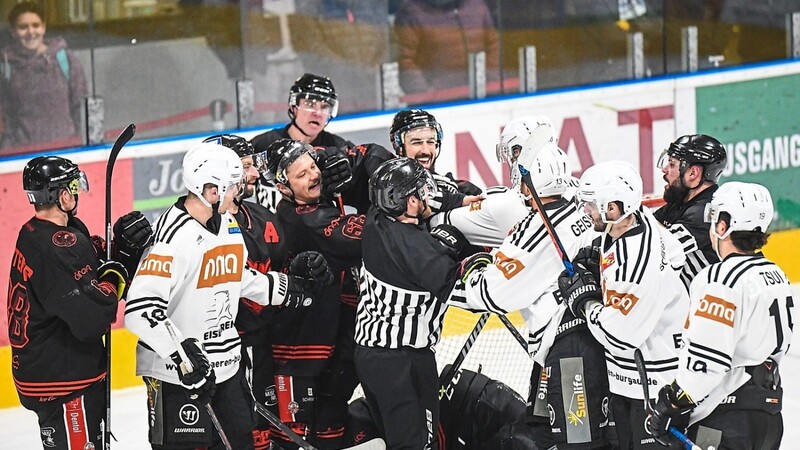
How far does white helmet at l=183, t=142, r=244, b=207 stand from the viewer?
4.62 meters

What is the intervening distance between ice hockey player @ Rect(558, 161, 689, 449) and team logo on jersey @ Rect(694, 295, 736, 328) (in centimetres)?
24

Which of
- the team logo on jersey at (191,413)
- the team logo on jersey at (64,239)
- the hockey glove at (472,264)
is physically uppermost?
the team logo on jersey at (64,239)

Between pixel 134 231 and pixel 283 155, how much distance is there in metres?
0.66

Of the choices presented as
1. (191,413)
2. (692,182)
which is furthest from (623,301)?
(191,413)

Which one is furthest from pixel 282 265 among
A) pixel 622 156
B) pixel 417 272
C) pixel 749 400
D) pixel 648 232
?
pixel 622 156

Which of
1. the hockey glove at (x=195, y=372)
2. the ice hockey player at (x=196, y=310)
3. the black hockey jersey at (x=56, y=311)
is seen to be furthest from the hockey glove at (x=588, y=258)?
the black hockey jersey at (x=56, y=311)

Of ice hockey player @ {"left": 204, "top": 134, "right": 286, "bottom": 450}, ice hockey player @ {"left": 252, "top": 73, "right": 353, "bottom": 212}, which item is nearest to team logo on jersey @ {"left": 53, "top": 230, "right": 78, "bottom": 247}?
ice hockey player @ {"left": 204, "top": 134, "right": 286, "bottom": 450}

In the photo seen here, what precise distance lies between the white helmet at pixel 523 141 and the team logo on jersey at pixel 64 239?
4.71ft

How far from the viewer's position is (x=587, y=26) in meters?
8.52

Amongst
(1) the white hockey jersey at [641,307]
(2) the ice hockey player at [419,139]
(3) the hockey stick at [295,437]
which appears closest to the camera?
(1) the white hockey jersey at [641,307]

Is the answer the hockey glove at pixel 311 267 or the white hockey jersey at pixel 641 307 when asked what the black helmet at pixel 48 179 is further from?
the white hockey jersey at pixel 641 307

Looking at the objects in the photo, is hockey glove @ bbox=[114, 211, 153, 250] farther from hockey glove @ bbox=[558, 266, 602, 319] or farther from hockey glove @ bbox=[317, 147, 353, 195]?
hockey glove @ bbox=[558, 266, 602, 319]

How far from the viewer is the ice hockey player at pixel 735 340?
412cm

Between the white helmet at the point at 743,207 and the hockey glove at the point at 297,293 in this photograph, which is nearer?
the white helmet at the point at 743,207
